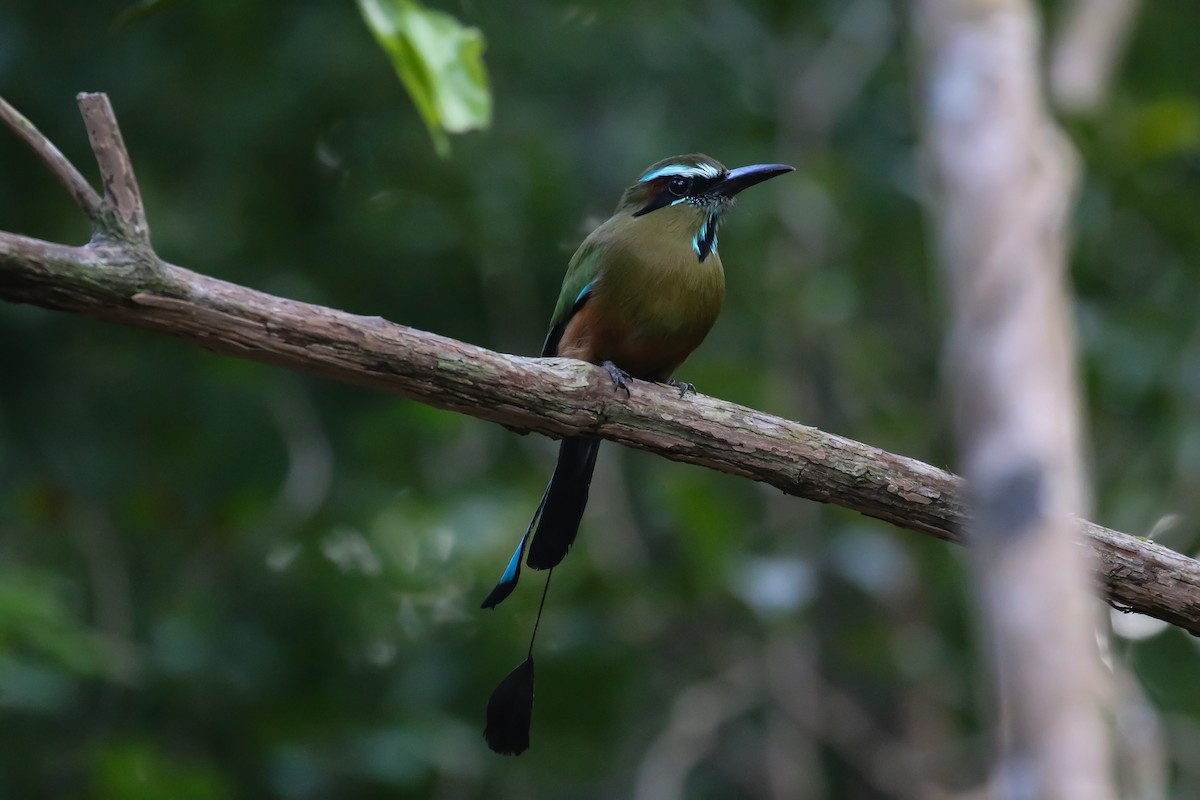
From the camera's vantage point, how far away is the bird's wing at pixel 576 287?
3.42 meters

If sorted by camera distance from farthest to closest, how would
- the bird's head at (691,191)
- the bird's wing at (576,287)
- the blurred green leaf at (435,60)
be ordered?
the bird's head at (691,191) < the bird's wing at (576,287) < the blurred green leaf at (435,60)

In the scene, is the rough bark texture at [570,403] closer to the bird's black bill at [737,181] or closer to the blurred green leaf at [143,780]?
the bird's black bill at [737,181]

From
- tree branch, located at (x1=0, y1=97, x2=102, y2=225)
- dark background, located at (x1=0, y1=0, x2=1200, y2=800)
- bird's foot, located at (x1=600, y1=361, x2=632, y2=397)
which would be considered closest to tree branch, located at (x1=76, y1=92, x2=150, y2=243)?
tree branch, located at (x1=0, y1=97, x2=102, y2=225)

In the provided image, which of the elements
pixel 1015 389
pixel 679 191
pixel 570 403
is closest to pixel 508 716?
pixel 570 403

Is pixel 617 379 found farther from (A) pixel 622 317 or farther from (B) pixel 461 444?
(B) pixel 461 444

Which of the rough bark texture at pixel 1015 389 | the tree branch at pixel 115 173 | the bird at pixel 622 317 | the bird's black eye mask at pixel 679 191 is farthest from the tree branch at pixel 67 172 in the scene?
the bird's black eye mask at pixel 679 191

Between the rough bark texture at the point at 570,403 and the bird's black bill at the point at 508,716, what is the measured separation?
62 cm

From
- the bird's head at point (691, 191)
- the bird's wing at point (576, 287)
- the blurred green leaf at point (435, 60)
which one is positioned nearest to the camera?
the blurred green leaf at point (435, 60)

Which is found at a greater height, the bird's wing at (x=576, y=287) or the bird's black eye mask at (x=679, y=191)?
the bird's black eye mask at (x=679, y=191)

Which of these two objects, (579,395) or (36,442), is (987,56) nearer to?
(579,395)

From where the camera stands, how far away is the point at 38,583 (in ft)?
13.0

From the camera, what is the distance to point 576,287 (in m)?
3.47

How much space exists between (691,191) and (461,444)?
1747mm

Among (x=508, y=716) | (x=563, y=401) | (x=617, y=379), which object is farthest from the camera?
(x=508, y=716)
